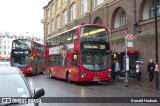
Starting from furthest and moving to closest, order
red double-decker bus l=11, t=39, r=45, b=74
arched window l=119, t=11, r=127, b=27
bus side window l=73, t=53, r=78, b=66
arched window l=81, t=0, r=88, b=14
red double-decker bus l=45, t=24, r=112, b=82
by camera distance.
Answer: arched window l=81, t=0, r=88, b=14
red double-decker bus l=11, t=39, r=45, b=74
arched window l=119, t=11, r=127, b=27
bus side window l=73, t=53, r=78, b=66
red double-decker bus l=45, t=24, r=112, b=82

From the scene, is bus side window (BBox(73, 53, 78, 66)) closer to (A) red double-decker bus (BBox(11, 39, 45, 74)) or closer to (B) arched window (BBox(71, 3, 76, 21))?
(A) red double-decker bus (BBox(11, 39, 45, 74))

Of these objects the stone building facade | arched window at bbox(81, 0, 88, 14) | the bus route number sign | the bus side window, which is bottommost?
the bus side window

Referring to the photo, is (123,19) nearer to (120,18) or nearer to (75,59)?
(120,18)

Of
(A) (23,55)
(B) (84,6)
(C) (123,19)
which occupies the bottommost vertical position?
(A) (23,55)

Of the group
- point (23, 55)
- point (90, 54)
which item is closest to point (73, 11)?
point (23, 55)

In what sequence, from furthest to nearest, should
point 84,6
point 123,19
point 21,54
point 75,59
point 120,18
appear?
1. point 84,6
2. point 120,18
3. point 21,54
4. point 123,19
5. point 75,59

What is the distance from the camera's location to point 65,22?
55.3m

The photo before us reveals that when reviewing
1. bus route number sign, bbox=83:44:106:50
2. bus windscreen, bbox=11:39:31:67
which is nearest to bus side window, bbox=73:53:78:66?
bus route number sign, bbox=83:44:106:50

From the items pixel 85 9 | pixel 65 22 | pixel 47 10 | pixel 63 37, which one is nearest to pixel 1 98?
pixel 63 37

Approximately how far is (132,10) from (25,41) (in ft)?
38.8

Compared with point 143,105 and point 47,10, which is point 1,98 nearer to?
point 143,105

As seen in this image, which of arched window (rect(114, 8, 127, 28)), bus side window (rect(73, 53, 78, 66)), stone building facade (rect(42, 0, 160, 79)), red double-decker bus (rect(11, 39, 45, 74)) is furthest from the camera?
red double-decker bus (rect(11, 39, 45, 74))

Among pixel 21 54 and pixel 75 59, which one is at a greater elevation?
pixel 21 54

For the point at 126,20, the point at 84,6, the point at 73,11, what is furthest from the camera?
the point at 73,11
